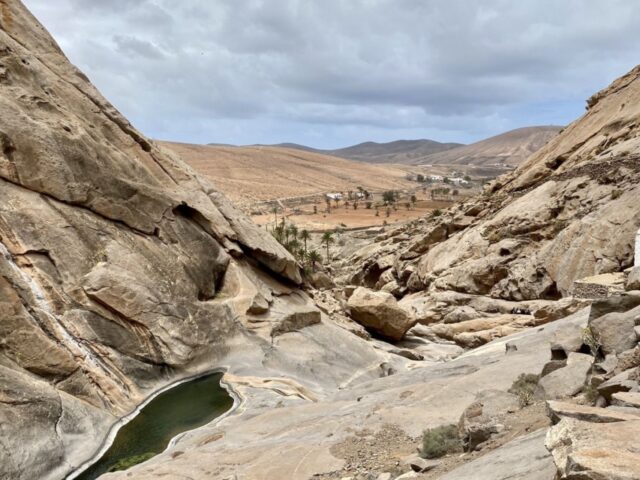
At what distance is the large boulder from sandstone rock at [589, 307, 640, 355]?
22.9 meters

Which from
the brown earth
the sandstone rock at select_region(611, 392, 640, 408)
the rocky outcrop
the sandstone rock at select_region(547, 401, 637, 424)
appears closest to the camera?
the sandstone rock at select_region(547, 401, 637, 424)

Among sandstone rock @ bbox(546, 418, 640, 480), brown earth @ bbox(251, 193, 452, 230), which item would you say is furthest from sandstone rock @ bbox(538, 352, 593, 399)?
brown earth @ bbox(251, 193, 452, 230)

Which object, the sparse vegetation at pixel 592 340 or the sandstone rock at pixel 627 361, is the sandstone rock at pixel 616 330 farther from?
the sandstone rock at pixel 627 361

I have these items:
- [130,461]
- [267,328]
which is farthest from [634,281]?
[267,328]

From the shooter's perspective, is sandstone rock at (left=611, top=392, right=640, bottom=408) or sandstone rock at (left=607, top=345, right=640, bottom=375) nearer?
sandstone rock at (left=611, top=392, right=640, bottom=408)

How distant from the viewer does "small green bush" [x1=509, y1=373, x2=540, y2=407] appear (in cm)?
1085

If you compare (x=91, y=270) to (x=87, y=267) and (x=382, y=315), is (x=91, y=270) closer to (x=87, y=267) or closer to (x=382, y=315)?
(x=87, y=267)

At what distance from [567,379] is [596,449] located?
6216 mm

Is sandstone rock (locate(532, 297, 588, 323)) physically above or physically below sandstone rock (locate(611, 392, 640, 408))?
below

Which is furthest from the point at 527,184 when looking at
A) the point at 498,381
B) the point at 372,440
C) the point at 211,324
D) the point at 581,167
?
the point at 372,440

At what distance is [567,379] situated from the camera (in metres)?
10.6

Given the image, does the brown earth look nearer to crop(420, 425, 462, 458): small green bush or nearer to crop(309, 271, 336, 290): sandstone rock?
crop(309, 271, 336, 290): sandstone rock

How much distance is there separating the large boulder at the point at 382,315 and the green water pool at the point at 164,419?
12042mm

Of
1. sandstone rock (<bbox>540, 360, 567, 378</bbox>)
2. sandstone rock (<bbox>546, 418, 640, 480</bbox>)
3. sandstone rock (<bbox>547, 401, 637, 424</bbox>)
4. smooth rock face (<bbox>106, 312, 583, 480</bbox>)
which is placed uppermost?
sandstone rock (<bbox>546, 418, 640, 480</bbox>)
